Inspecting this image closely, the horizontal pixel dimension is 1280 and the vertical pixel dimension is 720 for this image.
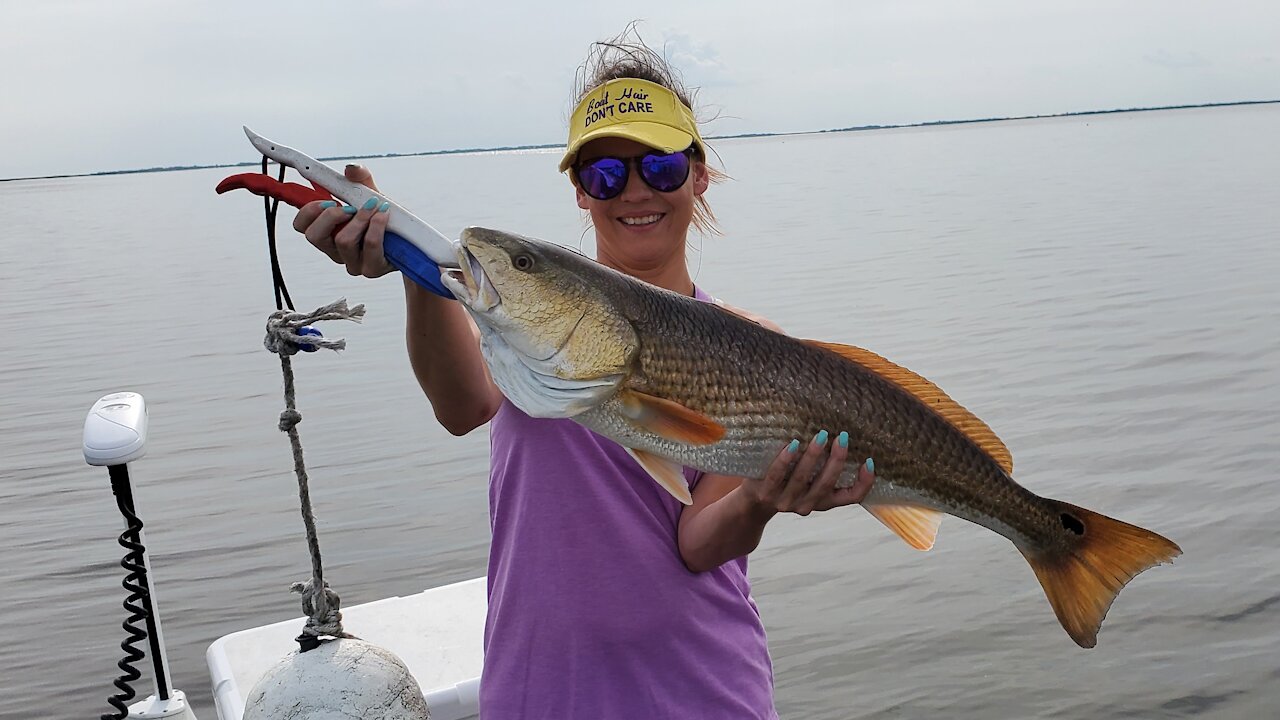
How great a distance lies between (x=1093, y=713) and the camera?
6.04 metres

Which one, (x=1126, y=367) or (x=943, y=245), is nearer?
(x=1126, y=367)

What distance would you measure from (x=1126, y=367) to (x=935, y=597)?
6.29m

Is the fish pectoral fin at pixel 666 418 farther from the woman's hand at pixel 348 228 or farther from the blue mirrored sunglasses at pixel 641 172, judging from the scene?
the blue mirrored sunglasses at pixel 641 172

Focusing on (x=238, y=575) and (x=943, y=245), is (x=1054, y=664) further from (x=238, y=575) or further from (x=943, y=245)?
(x=943, y=245)

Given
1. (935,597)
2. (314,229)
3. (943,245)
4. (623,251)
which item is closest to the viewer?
(314,229)

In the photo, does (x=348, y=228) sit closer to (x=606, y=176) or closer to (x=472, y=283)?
(x=472, y=283)

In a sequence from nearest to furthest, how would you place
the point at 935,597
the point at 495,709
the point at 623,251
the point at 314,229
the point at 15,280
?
the point at 314,229
the point at 495,709
the point at 623,251
the point at 935,597
the point at 15,280

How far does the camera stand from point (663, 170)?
9.33ft

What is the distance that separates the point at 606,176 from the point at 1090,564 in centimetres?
166

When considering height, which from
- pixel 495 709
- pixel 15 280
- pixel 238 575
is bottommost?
pixel 238 575

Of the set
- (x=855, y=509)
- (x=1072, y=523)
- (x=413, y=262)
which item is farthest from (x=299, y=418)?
(x=855, y=509)

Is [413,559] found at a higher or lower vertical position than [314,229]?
lower

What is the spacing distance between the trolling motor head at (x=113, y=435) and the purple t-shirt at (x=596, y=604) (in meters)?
1.37

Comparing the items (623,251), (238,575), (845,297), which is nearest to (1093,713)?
(623,251)
